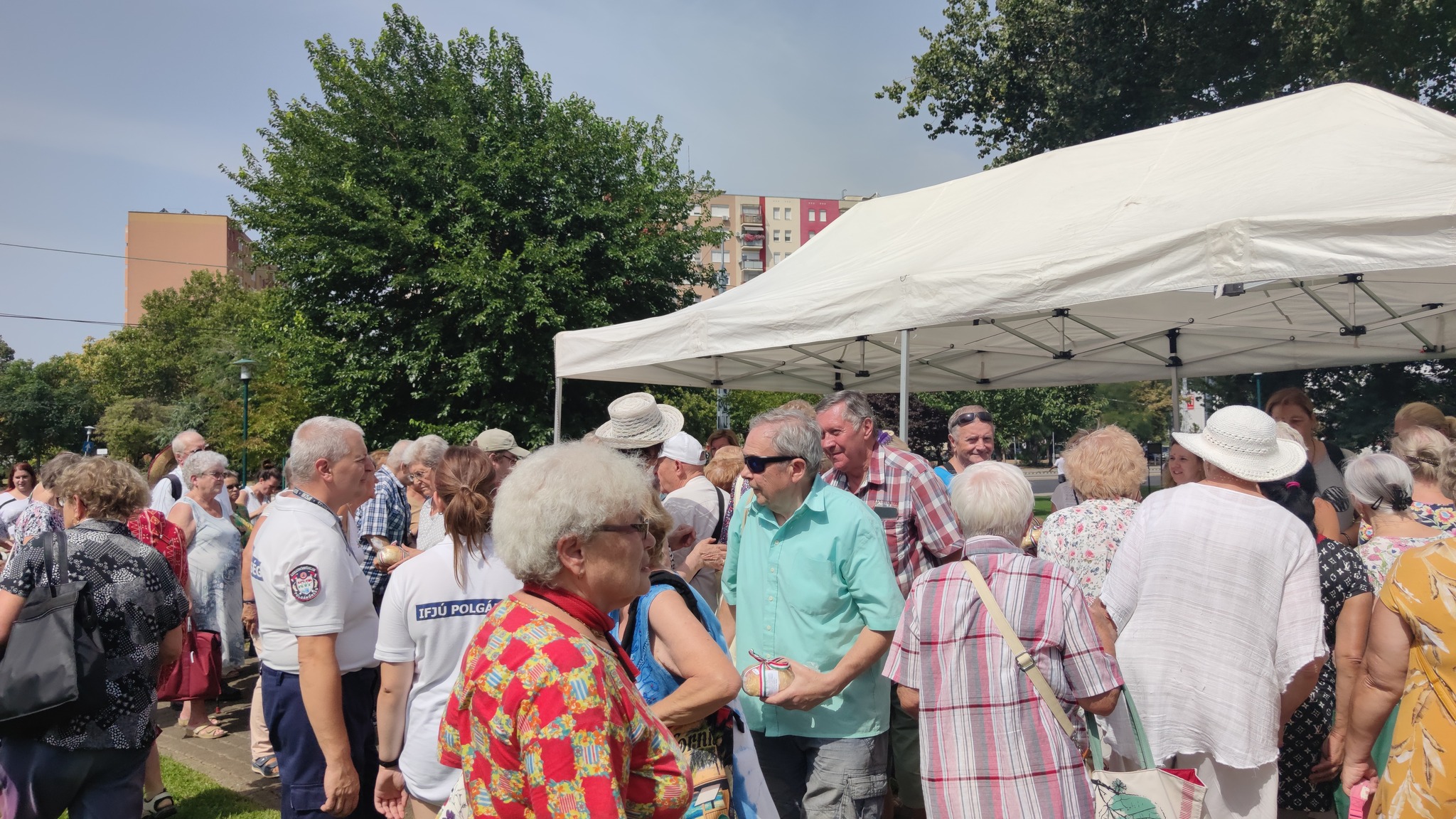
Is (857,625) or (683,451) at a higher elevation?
(683,451)

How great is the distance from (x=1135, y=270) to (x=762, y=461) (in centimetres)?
224

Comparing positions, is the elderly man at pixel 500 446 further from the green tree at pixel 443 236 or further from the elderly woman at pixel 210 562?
the green tree at pixel 443 236

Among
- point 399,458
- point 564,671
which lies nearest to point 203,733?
point 399,458

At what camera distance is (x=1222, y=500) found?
2785mm

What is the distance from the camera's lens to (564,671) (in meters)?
1.39

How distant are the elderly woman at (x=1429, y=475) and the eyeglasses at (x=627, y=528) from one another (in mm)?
2707

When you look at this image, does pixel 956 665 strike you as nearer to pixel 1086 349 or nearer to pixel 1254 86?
pixel 1086 349

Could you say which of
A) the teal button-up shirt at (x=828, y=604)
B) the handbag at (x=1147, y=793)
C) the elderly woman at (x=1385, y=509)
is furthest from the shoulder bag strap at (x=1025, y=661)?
the elderly woman at (x=1385, y=509)

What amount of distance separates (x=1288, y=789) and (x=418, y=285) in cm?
1405

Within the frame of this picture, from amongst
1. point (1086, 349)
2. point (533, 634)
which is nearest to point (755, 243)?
point (1086, 349)

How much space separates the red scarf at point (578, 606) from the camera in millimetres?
1522

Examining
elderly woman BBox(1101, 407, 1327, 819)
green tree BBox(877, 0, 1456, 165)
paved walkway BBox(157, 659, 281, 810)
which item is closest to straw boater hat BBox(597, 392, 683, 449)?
elderly woman BBox(1101, 407, 1327, 819)

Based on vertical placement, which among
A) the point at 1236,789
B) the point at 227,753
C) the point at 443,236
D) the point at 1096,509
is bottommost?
the point at 227,753

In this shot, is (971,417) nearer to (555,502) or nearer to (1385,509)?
(1385,509)
